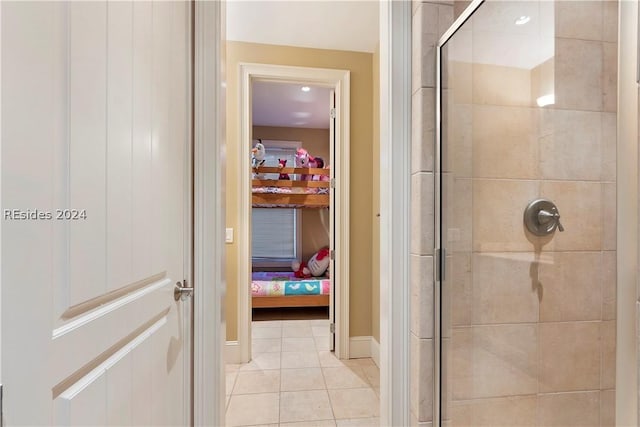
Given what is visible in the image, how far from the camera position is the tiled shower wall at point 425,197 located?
1129 millimetres

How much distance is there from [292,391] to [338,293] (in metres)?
0.80

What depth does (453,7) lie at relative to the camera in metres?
1.15

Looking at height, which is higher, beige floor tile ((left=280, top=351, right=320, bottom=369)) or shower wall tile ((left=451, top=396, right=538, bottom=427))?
shower wall tile ((left=451, top=396, right=538, bottom=427))

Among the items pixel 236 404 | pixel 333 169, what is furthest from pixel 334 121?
pixel 236 404

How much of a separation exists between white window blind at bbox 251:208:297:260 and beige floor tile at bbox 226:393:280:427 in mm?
3000

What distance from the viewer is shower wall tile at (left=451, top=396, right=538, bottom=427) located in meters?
1.16

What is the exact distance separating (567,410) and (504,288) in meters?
0.50

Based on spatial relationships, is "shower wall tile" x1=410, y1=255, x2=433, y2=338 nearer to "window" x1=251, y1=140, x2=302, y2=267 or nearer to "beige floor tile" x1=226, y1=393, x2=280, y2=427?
"beige floor tile" x1=226, y1=393, x2=280, y2=427

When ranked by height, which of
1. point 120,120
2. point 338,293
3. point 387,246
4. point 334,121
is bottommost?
point 338,293

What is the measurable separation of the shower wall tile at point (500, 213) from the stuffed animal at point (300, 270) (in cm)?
311

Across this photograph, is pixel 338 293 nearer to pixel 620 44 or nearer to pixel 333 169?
pixel 333 169

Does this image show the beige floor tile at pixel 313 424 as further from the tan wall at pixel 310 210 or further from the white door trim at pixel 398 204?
the tan wall at pixel 310 210

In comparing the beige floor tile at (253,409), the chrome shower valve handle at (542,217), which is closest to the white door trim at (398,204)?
the chrome shower valve handle at (542,217)

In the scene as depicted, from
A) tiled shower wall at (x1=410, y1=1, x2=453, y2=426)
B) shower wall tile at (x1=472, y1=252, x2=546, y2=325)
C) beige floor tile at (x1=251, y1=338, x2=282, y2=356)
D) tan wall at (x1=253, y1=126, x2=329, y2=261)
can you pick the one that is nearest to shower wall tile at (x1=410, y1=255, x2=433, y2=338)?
tiled shower wall at (x1=410, y1=1, x2=453, y2=426)
